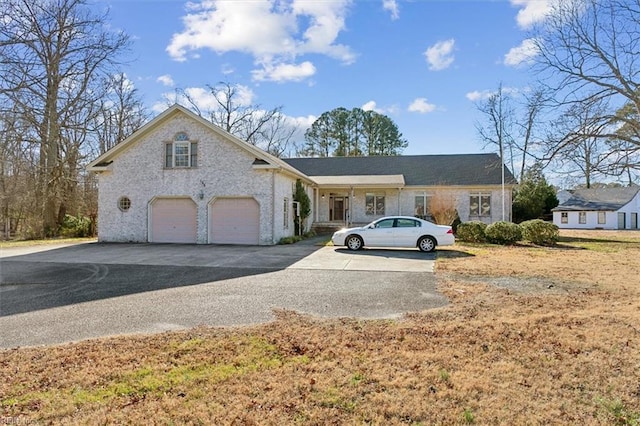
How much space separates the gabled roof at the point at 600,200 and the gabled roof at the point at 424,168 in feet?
63.8

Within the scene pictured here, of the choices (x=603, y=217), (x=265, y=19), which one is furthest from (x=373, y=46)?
(x=603, y=217)

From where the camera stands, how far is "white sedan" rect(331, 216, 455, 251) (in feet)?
50.4

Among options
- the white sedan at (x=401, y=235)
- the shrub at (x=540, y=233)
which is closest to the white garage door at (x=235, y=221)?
the white sedan at (x=401, y=235)

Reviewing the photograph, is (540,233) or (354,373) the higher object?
(540,233)

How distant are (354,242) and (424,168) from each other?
15.8 m

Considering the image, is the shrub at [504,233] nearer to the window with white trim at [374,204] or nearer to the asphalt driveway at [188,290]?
the asphalt driveway at [188,290]

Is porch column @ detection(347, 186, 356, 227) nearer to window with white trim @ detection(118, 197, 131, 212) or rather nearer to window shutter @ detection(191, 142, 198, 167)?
window shutter @ detection(191, 142, 198, 167)

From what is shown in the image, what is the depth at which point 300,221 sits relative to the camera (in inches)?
857

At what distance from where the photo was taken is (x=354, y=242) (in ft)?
51.6

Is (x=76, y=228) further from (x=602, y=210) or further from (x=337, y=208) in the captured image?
(x=602, y=210)

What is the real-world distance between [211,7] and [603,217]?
45222 mm

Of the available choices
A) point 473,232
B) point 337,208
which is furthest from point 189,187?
point 473,232

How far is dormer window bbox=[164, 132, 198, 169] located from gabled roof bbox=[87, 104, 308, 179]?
3.34ft

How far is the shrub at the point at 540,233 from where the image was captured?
18.3 metres
